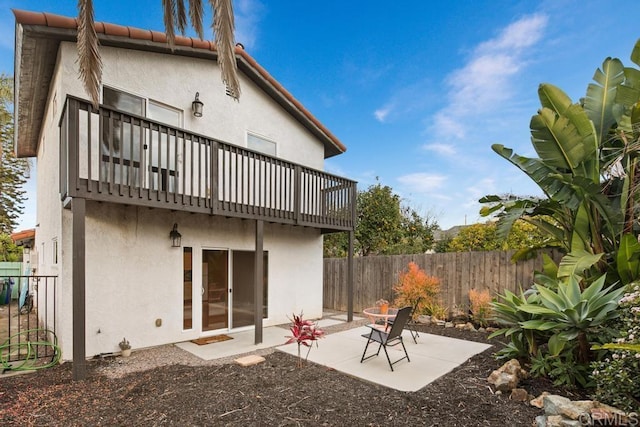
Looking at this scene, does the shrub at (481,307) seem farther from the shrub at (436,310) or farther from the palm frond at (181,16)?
the palm frond at (181,16)

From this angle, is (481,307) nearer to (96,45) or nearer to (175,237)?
(175,237)

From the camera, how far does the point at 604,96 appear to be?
605 centimetres

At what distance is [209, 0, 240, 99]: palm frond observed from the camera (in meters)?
4.34

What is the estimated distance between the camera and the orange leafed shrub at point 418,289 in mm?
9297

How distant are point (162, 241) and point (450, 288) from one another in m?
7.91

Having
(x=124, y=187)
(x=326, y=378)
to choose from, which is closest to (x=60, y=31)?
(x=124, y=187)

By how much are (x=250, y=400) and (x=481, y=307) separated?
668cm

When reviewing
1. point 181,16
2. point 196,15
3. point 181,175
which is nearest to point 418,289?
point 181,175

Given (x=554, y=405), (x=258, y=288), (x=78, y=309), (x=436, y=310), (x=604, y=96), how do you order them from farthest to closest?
1. (x=436, y=310)
2. (x=258, y=288)
3. (x=604, y=96)
4. (x=78, y=309)
5. (x=554, y=405)

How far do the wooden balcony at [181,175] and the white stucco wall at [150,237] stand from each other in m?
0.77

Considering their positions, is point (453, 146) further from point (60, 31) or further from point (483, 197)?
point (60, 31)

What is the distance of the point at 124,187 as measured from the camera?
18.8 ft

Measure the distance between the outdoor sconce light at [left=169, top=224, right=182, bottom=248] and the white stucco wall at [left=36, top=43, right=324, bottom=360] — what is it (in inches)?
4.1

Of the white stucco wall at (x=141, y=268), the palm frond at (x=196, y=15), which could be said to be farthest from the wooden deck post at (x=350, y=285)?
the palm frond at (x=196, y=15)
